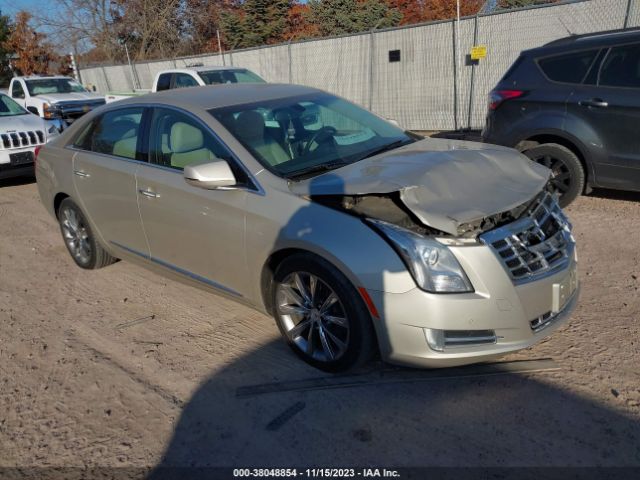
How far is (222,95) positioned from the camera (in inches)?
164

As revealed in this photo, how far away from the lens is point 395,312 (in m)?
2.80

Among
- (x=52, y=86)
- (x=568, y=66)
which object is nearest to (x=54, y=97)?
(x=52, y=86)

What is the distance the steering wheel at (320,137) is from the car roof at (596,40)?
3.44 metres

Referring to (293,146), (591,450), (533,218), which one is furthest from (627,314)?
(293,146)

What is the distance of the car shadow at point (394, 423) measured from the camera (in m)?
2.56

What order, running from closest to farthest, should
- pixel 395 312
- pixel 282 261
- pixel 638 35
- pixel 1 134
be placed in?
1. pixel 395 312
2. pixel 282 261
3. pixel 638 35
4. pixel 1 134

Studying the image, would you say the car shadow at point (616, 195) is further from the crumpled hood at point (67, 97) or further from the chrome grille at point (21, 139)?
the crumpled hood at point (67, 97)

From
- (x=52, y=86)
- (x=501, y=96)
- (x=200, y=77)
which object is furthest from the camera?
(x=52, y=86)

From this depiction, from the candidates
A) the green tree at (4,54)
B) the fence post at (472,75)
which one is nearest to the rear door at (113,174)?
the fence post at (472,75)

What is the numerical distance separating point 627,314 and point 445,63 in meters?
9.19

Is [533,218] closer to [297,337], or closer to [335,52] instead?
[297,337]

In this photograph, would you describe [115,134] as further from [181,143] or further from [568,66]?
[568,66]

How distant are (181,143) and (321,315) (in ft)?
5.63

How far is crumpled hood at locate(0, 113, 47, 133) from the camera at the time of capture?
9149 mm
